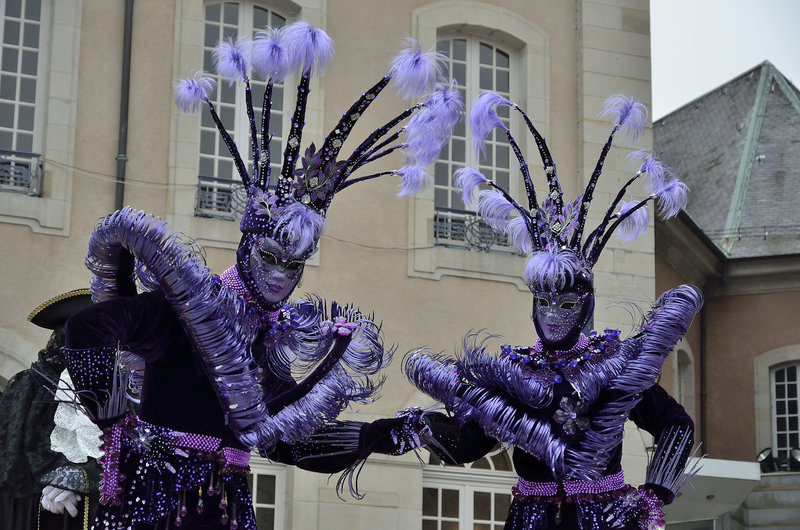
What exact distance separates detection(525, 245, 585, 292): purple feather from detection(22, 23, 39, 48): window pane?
20.0 ft

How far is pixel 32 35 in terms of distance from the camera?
38.9ft

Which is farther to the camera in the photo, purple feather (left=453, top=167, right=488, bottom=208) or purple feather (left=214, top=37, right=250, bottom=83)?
purple feather (left=453, top=167, right=488, bottom=208)

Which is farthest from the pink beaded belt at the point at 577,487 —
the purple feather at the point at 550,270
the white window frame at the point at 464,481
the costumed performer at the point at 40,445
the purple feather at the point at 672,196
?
the white window frame at the point at 464,481

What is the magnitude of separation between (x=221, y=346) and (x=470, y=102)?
292 inches

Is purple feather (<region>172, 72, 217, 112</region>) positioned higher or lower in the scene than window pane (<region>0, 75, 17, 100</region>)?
lower

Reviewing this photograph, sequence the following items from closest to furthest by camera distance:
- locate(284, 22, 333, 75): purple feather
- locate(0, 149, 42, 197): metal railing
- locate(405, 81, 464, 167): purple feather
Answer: locate(284, 22, 333, 75): purple feather < locate(405, 81, 464, 167): purple feather < locate(0, 149, 42, 197): metal railing

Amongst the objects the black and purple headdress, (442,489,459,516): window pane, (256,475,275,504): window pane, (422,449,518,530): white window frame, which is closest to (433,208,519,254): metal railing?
(422,449,518,530): white window frame

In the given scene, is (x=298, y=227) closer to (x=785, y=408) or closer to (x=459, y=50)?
(x=459, y=50)

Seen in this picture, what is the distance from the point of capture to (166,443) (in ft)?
20.3

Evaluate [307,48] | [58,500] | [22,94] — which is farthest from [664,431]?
[22,94]

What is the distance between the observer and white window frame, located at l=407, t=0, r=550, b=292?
12.7m

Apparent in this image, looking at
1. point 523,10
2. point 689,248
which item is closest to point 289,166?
point 523,10

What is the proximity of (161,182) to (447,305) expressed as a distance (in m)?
2.61

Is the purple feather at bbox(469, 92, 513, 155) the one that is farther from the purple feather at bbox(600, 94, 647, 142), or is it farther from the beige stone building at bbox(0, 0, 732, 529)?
the beige stone building at bbox(0, 0, 732, 529)
